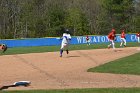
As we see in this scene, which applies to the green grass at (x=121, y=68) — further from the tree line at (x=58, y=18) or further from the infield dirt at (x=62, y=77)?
the tree line at (x=58, y=18)

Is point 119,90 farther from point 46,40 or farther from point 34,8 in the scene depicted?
point 34,8

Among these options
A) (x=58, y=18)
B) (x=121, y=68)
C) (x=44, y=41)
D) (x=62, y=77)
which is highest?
(x=58, y=18)

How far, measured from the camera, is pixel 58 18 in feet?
274

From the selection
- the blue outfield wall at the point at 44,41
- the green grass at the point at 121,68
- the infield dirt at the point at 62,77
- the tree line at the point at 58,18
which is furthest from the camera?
the tree line at the point at 58,18

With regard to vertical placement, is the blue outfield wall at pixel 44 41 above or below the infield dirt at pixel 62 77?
below

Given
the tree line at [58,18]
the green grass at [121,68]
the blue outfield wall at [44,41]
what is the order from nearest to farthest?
the green grass at [121,68] < the blue outfield wall at [44,41] < the tree line at [58,18]

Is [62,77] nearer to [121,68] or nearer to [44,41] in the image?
[121,68]

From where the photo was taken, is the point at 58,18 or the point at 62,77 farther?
the point at 58,18

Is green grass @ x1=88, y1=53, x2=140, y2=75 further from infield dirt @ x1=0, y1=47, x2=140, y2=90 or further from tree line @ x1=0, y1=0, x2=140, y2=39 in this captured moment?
tree line @ x1=0, y1=0, x2=140, y2=39

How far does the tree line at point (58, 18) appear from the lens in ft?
270

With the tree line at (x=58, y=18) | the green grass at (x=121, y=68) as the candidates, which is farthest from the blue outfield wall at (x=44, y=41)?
the green grass at (x=121, y=68)

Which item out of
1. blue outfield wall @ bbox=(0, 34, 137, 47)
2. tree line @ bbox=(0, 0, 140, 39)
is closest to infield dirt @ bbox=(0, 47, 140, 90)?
blue outfield wall @ bbox=(0, 34, 137, 47)

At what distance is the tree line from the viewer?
8244 cm

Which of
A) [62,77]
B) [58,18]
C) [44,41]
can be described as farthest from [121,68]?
[58,18]
